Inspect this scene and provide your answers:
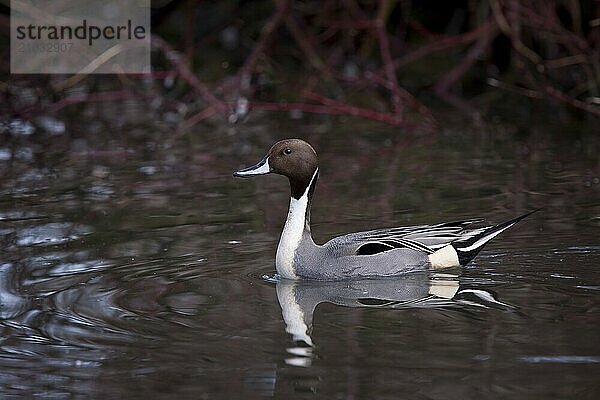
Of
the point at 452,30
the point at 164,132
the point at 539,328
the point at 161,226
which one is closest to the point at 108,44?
the point at 164,132

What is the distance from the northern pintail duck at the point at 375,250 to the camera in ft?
24.4

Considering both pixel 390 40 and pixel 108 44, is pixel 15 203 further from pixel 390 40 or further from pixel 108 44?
pixel 390 40

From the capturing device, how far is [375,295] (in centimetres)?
707

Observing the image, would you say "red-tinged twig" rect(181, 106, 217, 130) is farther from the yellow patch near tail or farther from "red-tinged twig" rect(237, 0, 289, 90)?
the yellow patch near tail

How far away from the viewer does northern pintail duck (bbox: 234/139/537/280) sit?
293 inches

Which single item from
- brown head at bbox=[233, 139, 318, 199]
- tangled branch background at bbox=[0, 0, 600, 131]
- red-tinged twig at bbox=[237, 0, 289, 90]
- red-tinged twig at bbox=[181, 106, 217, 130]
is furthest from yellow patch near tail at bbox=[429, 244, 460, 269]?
red-tinged twig at bbox=[237, 0, 289, 90]

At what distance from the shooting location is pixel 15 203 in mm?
9711

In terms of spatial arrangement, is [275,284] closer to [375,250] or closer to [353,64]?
[375,250]

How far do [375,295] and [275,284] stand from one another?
2.09 feet

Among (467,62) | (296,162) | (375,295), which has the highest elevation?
(467,62)

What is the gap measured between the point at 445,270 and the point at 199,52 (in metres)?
10.5

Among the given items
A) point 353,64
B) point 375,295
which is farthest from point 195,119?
point 375,295

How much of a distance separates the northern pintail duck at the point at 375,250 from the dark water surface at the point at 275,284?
116 mm

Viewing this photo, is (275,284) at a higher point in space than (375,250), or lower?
lower
